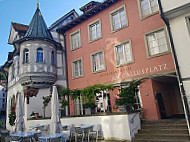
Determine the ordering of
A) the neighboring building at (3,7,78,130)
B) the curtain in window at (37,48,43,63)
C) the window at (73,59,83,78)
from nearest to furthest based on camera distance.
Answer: the neighboring building at (3,7,78,130), the curtain in window at (37,48,43,63), the window at (73,59,83,78)

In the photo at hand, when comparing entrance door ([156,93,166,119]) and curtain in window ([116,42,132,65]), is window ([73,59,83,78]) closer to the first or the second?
curtain in window ([116,42,132,65])

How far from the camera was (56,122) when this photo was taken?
7.62 m

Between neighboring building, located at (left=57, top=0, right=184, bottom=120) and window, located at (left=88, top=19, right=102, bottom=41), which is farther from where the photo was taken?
window, located at (left=88, top=19, right=102, bottom=41)

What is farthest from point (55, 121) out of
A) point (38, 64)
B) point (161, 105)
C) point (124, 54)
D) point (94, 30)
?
point (94, 30)

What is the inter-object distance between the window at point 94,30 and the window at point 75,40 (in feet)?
4.76

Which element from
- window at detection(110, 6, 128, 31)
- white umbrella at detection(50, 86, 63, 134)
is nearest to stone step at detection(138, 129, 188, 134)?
white umbrella at detection(50, 86, 63, 134)

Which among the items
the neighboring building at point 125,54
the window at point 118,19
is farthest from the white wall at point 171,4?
the window at point 118,19

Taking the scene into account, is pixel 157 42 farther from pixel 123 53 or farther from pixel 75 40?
pixel 75 40

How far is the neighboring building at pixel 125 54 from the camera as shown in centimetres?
1039

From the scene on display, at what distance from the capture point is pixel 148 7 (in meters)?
11.2

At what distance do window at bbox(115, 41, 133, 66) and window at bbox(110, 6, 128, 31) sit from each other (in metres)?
1.55

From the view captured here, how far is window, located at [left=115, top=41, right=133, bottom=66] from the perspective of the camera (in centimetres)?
1172

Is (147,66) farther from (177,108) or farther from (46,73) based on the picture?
(46,73)

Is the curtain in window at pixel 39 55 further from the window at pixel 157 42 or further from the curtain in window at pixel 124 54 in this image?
the window at pixel 157 42
